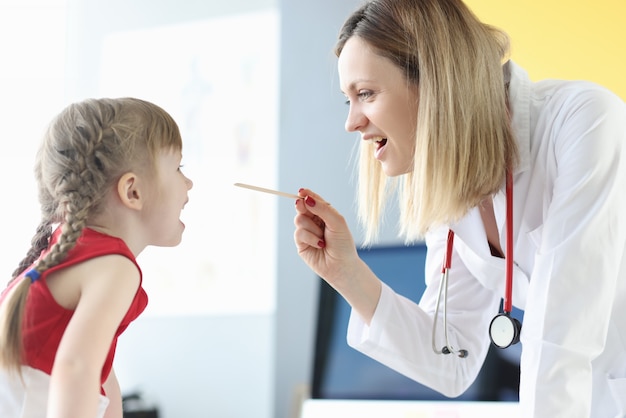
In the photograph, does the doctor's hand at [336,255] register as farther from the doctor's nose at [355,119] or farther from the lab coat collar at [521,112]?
the lab coat collar at [521,112]

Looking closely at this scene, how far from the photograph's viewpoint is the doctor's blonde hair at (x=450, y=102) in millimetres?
1312

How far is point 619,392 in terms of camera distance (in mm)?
1220

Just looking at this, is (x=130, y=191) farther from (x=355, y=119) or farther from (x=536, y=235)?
(x=536, y=235)

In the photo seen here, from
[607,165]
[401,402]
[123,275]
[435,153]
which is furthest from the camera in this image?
[401,402]

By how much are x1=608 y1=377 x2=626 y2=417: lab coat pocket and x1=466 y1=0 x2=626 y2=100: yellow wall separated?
45.3 inches

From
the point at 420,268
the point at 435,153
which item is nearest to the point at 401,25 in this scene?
the point at 435,153

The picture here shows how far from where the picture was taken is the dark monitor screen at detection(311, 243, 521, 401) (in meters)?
2.48

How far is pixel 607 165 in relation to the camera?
1192 millimetres

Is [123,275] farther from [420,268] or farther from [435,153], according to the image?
[420,268]

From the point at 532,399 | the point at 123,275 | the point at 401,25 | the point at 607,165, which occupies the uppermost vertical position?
the point at 401,25

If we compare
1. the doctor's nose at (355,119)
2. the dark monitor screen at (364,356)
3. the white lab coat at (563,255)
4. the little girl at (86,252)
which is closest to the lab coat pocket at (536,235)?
the white lab coat at (563,255)

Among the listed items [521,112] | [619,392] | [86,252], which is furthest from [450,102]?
[86,252]

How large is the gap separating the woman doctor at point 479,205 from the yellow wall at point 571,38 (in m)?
0.85

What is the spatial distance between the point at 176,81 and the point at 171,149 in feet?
8.46
